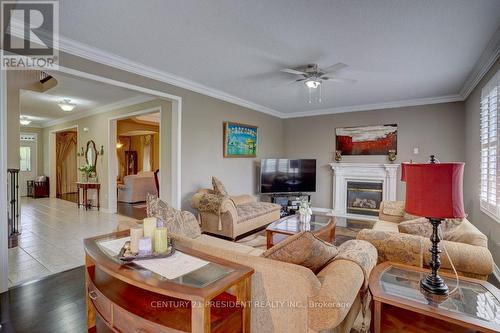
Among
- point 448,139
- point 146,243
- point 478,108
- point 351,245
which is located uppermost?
point 478,108

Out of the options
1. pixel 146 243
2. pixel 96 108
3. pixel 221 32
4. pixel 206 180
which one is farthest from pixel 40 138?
pixel 146 243

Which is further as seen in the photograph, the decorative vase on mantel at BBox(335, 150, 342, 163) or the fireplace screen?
the decorative vase on mantel at BBox(335, 150, 342, 163)

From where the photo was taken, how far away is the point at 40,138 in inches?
357

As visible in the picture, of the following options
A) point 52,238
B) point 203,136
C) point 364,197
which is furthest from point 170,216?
point 364,197

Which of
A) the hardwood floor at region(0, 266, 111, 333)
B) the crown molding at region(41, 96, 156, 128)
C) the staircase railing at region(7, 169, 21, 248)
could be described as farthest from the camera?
the crown molding at region(41, 96, 156, 128)

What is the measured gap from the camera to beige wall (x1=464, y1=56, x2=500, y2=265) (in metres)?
2.99

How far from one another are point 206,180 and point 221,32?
2.77m

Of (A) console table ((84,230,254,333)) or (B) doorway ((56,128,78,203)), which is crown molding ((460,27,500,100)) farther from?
(B) doorway ((56,128,78,203))

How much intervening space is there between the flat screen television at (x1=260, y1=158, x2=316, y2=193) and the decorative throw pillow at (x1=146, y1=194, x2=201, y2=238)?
3.27 metres

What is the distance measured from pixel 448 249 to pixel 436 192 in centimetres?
78

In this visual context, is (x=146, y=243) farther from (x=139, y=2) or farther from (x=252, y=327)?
(x=139, y=2)

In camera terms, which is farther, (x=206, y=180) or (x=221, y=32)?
(x=206, y=180)

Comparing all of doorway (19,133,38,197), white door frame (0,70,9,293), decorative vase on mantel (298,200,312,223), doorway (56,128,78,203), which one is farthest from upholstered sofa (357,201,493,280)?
doorway (19,133,38,197)

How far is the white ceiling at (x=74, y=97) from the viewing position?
4.43 m
